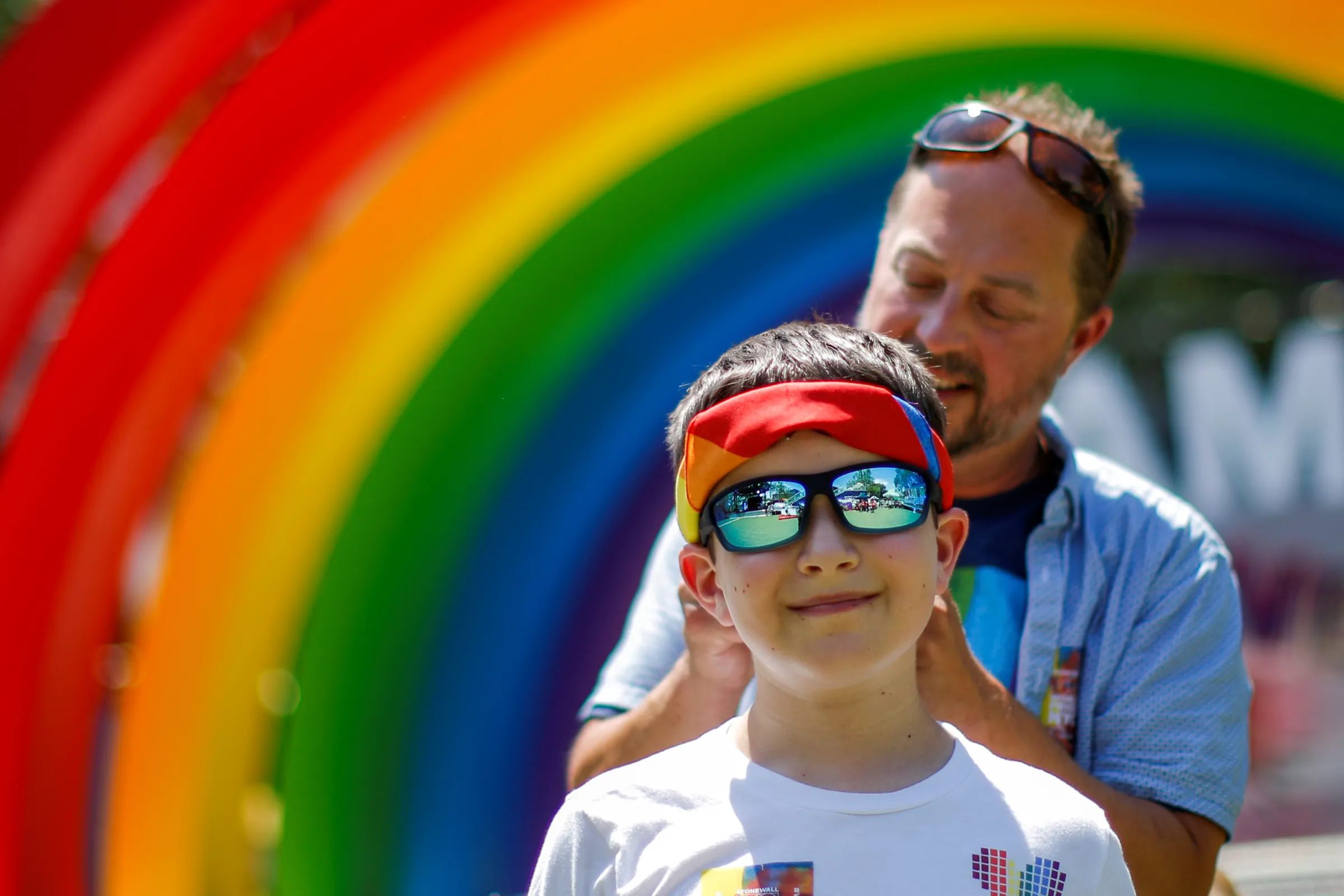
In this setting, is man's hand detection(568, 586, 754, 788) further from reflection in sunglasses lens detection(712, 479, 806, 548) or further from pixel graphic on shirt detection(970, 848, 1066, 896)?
pixel graphic on shirt detection(970, 848, 1066, 896)

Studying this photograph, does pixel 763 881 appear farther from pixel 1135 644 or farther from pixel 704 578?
pixel 1135 644

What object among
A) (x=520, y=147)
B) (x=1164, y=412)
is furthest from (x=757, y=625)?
(x=1164, y=412)

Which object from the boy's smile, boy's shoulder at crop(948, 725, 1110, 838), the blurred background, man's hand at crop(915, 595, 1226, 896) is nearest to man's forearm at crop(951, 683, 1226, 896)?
man's hand at crop(915, 595, 1226, 896)

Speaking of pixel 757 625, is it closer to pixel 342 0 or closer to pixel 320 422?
pixel 342 0

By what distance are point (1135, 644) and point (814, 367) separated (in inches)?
33.2

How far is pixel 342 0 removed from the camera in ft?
10.8

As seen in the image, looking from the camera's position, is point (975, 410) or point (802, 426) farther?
point (975, 410)

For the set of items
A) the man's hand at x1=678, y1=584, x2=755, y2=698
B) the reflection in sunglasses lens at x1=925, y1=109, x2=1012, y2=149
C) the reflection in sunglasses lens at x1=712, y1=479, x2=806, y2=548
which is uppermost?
the reflection in sunglasses lens at x1=925, y1=109, x2=1012, y2=149

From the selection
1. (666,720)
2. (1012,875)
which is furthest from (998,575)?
(1012,875)

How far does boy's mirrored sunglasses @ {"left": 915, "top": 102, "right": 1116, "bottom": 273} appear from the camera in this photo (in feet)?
7.27

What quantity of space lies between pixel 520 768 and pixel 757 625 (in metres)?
2.70

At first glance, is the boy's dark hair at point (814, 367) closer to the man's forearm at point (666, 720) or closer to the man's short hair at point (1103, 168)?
the man's forearm at point (666, 720)

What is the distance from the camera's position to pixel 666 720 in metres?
1.92

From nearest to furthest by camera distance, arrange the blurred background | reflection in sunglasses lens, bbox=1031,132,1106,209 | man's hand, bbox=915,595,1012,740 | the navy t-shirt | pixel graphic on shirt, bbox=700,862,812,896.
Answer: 1. pixel graphic on shirt, bbox=700,862,812,896
2. man's hand, bbox=915,595,1012,740
3. the navy t-shirt
4. reflection in sunglasses lens, bbox=1031,132,1106,209
5. the blurred background
